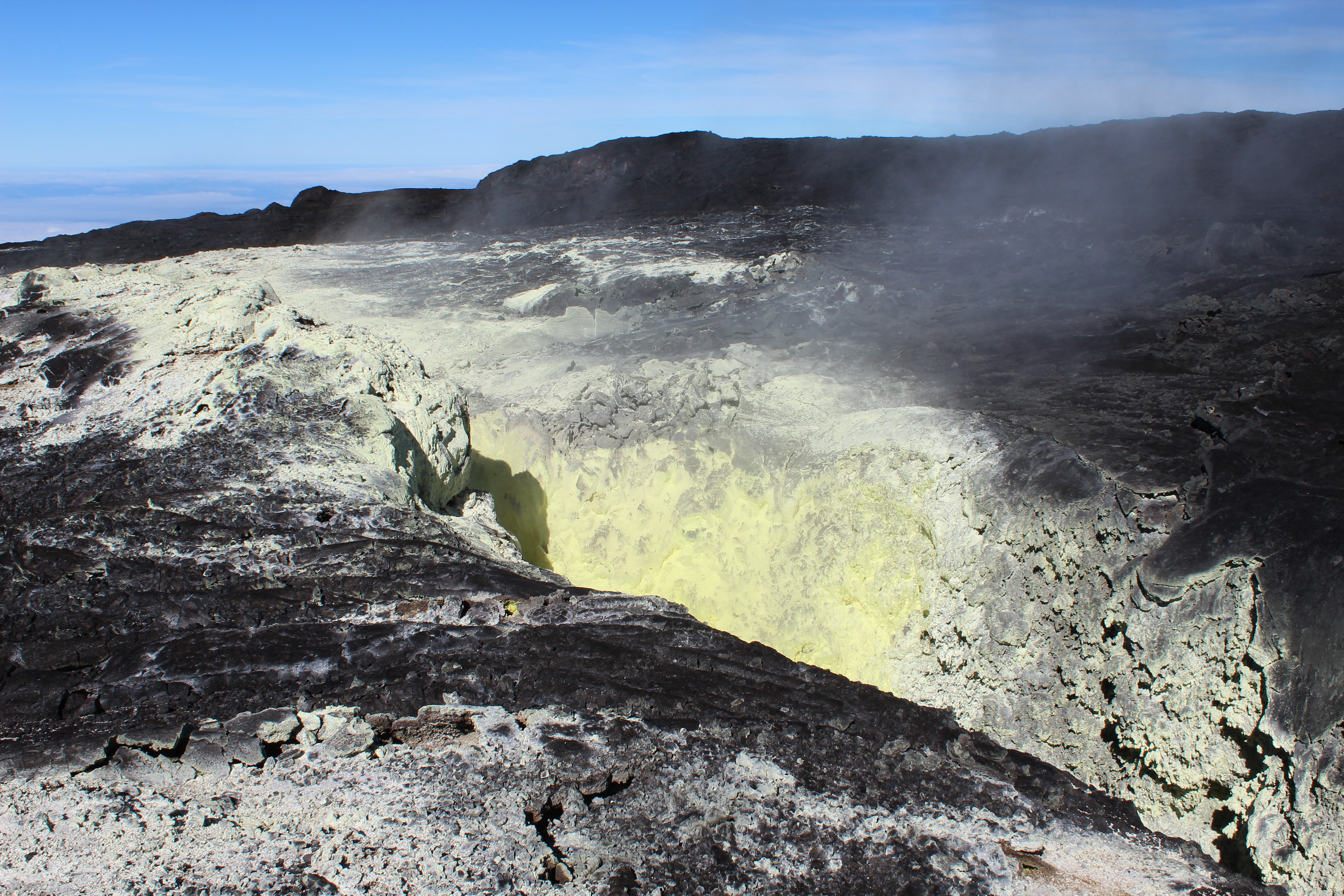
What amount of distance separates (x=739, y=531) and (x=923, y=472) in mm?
1014

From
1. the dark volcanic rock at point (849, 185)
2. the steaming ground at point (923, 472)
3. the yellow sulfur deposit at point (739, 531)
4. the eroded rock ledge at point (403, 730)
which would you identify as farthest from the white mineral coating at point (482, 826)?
the dark volcanic rock at point (849, 185)

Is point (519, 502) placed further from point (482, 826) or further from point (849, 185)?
point (849, 185)

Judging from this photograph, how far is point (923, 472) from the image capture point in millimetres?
3836

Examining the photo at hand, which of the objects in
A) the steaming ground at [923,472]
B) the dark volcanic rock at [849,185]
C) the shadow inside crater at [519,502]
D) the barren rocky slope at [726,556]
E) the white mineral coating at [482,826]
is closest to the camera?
the white mineral coating at [482,826]

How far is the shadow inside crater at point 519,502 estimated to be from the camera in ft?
16.0

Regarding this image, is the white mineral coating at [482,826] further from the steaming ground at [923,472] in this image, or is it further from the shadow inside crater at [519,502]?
the shadow inside crater at [519,502]

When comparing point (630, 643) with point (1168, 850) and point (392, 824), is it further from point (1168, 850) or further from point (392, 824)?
point (1168, 850)

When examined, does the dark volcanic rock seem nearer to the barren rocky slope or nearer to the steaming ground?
the steaming ground

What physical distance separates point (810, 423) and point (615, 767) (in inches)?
104

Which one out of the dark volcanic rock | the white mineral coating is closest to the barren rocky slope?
the white mineral coating

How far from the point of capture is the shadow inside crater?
4867 millimetres

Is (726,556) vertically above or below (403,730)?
below

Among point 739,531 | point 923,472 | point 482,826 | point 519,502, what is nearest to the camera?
point 482,826

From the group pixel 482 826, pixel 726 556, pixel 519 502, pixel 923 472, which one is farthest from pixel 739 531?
pixel 482 826
